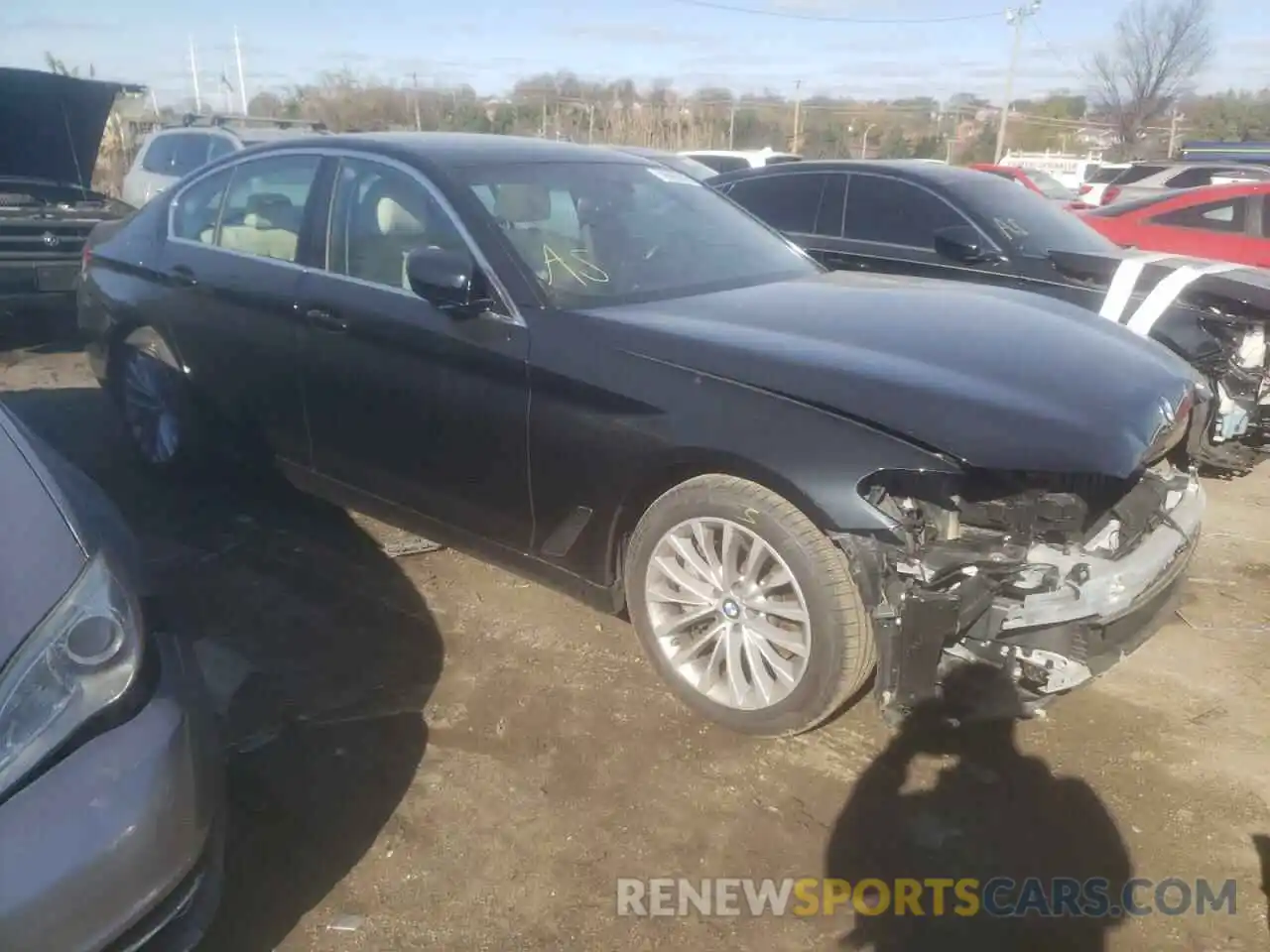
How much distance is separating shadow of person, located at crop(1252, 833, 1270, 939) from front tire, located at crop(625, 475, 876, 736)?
3.44 feet

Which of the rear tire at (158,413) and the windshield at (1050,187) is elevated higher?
the windshield at (1050,187)

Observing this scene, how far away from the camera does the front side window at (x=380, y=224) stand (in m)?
3.46

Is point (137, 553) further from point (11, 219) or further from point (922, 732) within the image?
point (11, 219)

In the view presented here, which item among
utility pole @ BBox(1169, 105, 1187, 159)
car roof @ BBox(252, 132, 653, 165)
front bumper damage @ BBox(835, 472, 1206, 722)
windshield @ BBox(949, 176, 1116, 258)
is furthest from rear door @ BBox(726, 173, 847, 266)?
utility pole @ BBox(1169, 105, 1187, 159)

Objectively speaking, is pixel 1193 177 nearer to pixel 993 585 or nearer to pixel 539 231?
pixel 539 231

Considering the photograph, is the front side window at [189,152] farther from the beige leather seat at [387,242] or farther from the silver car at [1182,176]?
the silver car at [1182,176]

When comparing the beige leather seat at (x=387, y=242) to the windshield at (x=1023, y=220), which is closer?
the beige leather seat at (x=387, y=242)

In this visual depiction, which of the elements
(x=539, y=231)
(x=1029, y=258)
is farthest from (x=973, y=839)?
(x=1029, y=258)

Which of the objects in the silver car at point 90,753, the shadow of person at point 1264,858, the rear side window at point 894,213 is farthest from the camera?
the rear side window at point 894,213

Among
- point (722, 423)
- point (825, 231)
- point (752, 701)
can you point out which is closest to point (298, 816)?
point (752, 701)

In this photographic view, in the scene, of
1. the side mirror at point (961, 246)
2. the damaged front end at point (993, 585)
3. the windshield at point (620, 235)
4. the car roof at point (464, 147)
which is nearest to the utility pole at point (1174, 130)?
the side mirror at point (961, 246)

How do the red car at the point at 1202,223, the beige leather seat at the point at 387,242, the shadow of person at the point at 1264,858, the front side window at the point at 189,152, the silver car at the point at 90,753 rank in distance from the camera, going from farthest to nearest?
the front side window at the point at 189,152 < the red car at the point at 1202,223 < the beige leather seat at the point at 387,242 < the shadow of person at the point at 1264,858 < the silver car at the point at 90,753

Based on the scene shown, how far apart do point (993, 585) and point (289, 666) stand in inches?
86.3

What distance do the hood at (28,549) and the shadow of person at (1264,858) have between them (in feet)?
8.87
